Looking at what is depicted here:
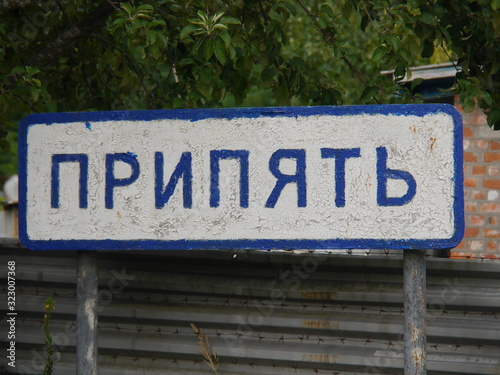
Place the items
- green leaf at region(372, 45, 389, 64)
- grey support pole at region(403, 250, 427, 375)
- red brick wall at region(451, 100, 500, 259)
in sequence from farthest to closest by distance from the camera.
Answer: red brick wall at region(451, 100, 500, 259)
green leaf at region(372, 45, 389, 64)
grey support pole at region(403, 250, 427, 375)

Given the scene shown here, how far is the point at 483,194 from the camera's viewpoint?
622 cm

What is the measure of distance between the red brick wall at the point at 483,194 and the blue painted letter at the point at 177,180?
410 centimetres

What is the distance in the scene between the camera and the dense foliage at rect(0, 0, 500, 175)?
3.74m

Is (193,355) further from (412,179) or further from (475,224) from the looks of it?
(475,224)

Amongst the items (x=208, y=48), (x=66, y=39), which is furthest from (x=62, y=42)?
(x=208, y=48)

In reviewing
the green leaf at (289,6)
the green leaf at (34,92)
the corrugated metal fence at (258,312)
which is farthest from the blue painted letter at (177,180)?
the green leaf at (289,6)

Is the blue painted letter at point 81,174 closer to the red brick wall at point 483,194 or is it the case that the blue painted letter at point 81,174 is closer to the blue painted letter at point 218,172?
the blue painted letter at point 218,172

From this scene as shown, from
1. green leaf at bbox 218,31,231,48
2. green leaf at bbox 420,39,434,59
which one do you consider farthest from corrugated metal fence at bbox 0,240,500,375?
green leaf at bbox 420,39,434,59

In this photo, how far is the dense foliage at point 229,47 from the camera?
3742 millimetres

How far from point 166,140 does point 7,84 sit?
64.3 inches

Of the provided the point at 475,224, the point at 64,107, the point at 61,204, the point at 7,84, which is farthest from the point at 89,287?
the point at 475,224

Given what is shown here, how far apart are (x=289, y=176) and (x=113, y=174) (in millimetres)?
670

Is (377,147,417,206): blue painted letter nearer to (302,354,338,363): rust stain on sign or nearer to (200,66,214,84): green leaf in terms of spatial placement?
(302,354,338,363): rust stain on sign

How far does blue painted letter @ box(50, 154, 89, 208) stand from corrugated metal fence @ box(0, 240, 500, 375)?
0.99 meters
